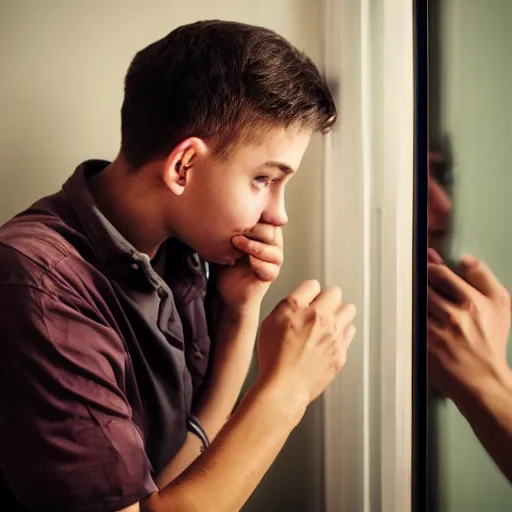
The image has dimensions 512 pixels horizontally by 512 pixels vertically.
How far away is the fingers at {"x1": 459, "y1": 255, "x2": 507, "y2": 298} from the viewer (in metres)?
0.59

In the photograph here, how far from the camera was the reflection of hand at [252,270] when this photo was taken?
689mm

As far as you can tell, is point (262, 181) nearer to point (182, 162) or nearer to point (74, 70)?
point (182, 162)

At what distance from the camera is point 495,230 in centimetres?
59

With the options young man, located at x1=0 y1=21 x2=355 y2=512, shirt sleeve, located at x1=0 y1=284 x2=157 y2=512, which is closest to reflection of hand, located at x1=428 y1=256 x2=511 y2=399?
young man, located at x1=0 y1=21 x2=355 y2=512

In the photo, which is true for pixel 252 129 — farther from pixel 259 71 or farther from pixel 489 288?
pixel 489 288

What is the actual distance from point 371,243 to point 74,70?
42 cm

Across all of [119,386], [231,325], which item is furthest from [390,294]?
[119,386]

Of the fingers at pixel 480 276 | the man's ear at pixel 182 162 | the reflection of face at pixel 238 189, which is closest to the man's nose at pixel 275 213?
the reflection of face at pixel 238 189

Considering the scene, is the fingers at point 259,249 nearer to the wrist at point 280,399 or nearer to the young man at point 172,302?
the young man at point 172,302

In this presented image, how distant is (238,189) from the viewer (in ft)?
2.10

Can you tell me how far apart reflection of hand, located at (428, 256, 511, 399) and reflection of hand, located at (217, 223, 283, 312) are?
0.19 m

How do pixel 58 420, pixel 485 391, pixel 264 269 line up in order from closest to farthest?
1. pixel 58 420
2. pixel 485 391
3. pixel 264 269

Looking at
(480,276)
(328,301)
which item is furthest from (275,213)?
(480,276)

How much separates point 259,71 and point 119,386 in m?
0.36
